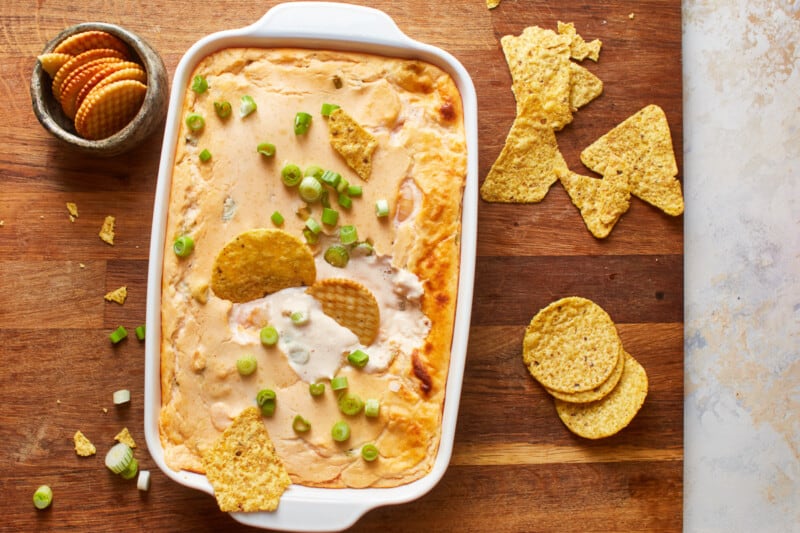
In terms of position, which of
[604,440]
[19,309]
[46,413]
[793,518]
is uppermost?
[19,309]

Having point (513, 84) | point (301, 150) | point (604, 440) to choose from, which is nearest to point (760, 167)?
point (513, 84)

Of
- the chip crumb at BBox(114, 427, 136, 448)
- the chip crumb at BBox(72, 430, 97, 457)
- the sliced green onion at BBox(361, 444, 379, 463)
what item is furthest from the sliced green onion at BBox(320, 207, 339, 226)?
the chip crumb at BBox(72, 430, 97, 457)

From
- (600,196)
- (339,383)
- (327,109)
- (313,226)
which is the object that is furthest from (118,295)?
(600,196)

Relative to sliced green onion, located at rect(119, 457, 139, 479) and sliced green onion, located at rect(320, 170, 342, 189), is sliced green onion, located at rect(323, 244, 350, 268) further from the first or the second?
sliced green onion, located at rect(119, 457, 139, 479)

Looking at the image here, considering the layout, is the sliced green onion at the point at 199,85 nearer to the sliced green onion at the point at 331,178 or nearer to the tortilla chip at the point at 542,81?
the sliced green onion at the point at 331,178

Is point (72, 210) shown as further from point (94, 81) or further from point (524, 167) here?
point (524, 167)

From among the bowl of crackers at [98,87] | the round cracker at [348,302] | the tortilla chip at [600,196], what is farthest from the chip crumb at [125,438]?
the tortilla chip at [600,196]

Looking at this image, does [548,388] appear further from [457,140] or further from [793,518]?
[793,518]
